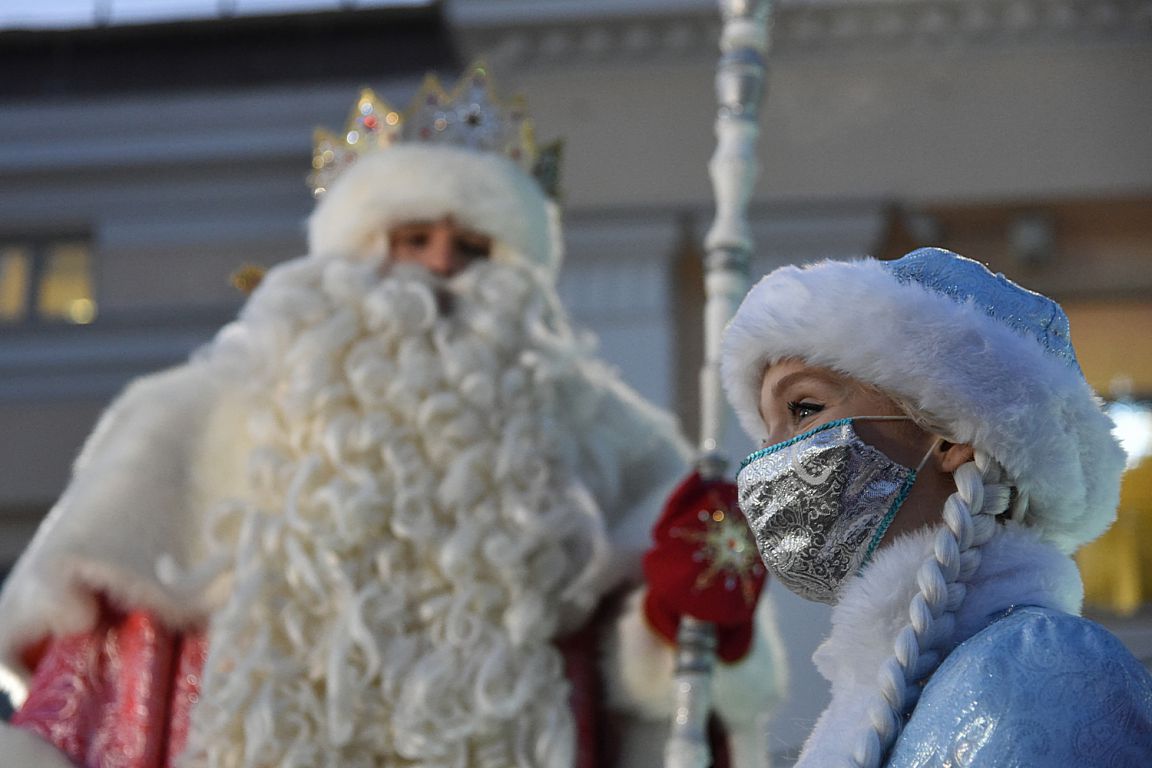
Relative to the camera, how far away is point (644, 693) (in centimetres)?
331

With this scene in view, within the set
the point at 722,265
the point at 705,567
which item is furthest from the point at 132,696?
the point at 722,265

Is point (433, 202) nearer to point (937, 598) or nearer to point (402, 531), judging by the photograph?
point (402, 531)

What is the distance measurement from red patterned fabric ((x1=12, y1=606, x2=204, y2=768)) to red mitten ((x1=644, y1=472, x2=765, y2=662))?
0.94 metres

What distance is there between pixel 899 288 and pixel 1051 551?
338mm

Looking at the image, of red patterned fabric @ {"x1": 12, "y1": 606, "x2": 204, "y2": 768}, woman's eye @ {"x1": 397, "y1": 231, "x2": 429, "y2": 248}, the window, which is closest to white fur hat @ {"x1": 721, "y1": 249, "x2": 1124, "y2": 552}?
red patterned fabric @ {"x1": 12, "y1": 606, "x2": 204, "y2": 768}

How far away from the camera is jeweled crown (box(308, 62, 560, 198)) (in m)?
3.95

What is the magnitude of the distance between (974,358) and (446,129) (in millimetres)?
2343

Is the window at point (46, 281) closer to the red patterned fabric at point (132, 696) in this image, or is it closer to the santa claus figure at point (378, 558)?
the santa claus figure at point (378, 558)

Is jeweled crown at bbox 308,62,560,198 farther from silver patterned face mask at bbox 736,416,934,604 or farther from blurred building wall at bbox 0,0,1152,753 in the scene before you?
silver patterned face mask at bbox 736,416,934,604

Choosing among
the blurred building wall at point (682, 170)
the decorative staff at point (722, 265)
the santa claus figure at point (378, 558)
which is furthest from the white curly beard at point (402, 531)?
the blurred building wall at point (682, 170)

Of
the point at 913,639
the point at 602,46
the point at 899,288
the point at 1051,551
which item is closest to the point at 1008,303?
the point at 899,288

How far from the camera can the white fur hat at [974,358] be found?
182cm

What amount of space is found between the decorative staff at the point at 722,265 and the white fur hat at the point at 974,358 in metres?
1.34

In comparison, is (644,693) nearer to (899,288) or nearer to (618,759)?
(618,759)
